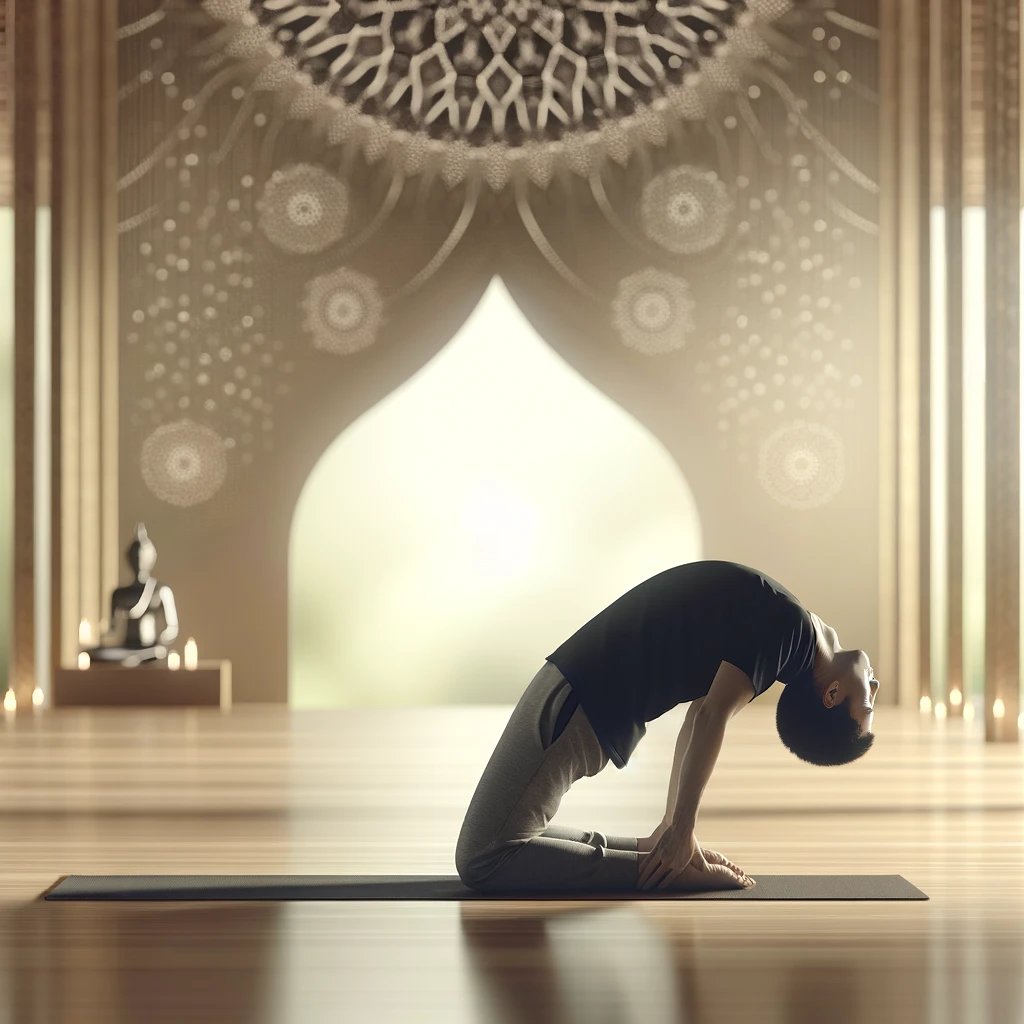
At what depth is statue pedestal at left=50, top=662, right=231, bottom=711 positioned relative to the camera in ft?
17.0

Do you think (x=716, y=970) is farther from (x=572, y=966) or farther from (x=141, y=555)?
(x=141, y=555)

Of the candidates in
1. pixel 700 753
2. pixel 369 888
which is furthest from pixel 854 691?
pixel 369 888

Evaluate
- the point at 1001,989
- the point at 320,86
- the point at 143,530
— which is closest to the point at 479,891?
the point at 1001,989

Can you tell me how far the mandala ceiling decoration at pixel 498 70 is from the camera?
5465 millimetres

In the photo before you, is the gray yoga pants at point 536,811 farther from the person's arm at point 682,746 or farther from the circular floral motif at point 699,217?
the circular floral motif at point 699,217

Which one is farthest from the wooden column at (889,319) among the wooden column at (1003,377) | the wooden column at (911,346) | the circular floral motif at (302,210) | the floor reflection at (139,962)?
the floor reflection at (139,962)

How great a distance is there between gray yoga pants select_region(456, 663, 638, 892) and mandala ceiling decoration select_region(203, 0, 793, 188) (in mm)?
3683

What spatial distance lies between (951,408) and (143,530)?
3.08 m

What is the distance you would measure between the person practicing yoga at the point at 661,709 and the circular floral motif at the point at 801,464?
10.8ft

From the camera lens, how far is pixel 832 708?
2178mm

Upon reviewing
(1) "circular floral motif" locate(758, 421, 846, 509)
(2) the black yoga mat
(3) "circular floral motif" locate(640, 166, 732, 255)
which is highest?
(3) "circular floral motif" locate(640, 166, 732, 255)

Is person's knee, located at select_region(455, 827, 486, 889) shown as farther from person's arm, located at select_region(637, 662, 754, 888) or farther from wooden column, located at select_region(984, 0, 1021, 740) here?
wooden column, located at select_region(984, 0, 1021, 740)

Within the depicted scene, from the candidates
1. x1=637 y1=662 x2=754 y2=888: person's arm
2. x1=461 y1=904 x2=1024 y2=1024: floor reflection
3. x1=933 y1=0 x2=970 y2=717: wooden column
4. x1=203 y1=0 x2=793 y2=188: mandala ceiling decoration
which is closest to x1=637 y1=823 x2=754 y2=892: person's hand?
x1=637 y1=662 x2=754 y2=888: person's arm

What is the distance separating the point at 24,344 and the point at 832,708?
3934 mm
